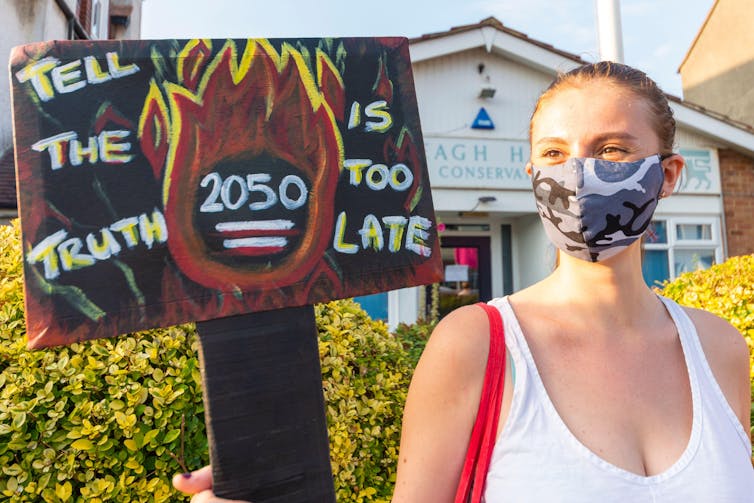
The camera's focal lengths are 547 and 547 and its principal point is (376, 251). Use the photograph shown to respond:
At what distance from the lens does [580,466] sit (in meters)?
1.12

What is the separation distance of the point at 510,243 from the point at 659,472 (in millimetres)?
10428

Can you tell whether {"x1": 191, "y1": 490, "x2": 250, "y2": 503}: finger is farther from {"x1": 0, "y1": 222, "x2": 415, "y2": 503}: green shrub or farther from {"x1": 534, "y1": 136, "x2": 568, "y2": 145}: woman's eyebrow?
{"x1": 534, "y1": 136, "x2": 568, "y2": 145}: woman's eyebrow

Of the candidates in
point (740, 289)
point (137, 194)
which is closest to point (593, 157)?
point (137, 194)

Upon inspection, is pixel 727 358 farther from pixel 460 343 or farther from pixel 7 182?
pixel 7 182

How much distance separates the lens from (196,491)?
1131 millimetres

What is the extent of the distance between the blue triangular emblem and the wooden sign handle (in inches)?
380

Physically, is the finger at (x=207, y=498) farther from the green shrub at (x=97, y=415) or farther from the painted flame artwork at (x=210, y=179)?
the green shrub at (x=97, y=415)

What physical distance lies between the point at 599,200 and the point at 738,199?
39.2 ft

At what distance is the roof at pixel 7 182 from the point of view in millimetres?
8331

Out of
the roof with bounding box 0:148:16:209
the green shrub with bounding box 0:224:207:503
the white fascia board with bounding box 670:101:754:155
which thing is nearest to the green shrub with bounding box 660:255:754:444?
the green shrub with bounding box 0:224:207:503

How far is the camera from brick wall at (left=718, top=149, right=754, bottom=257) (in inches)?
438

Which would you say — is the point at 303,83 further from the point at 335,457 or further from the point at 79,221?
the point at 335,457

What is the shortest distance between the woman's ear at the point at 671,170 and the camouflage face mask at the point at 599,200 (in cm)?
5

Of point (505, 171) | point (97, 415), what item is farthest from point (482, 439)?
point (505, 171)
